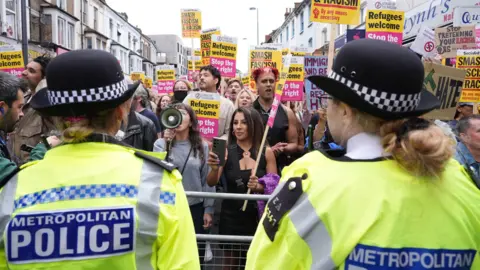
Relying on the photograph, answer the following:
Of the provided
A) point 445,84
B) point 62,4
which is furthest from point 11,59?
point 62,4

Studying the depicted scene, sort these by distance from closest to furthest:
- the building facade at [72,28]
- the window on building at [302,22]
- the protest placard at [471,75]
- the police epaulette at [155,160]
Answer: the police epaulette at [155,160] < the protest placard at [471,75] < the building facade at [72,28] < the window on building at [302,22]

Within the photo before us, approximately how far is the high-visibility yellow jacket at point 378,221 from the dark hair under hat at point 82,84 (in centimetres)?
82

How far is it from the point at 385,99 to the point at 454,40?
25.7 feet

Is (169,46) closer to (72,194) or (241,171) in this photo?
(241,171)

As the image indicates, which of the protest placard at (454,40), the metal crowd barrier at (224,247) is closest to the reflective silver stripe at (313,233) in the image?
the metal crowd barrier at (224,247)

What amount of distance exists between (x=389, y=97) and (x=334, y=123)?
0.24 metres

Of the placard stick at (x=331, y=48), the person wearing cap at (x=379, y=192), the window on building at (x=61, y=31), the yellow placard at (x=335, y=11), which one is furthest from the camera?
the window on building at (x=61, y=31)

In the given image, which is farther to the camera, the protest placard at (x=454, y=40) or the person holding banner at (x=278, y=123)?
the protest placard at (x=454, y=40)

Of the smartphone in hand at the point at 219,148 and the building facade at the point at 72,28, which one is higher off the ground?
the building facade at the point at 72,28

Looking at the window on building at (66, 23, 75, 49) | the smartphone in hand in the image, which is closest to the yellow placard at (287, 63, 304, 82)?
the smartphone in hand

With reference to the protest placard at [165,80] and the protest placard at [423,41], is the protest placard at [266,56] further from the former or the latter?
the protest placard at [423,41]

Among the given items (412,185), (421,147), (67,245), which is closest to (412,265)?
(412,185)

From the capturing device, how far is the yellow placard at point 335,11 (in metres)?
6.60

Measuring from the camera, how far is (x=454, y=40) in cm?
855
